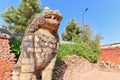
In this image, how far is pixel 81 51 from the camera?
14070 mm

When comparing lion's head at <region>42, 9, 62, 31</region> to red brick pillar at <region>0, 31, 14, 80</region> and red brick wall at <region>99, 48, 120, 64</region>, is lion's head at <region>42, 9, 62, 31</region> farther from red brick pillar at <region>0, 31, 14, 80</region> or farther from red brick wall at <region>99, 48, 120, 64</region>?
red brick wall at <region>99, 48, 120, 64</region>

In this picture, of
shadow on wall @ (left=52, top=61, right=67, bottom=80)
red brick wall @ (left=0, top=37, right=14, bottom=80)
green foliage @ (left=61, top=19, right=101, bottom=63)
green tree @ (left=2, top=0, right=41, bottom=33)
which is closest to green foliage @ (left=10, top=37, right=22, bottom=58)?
red brick wall @ (left=0, top=37, right=14, bottom=80)

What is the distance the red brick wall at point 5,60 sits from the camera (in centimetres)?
762

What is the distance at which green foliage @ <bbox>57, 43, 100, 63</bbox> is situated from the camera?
12141 mm

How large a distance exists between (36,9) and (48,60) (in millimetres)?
15810

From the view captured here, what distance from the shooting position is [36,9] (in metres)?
19.3

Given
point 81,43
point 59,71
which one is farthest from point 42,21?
point 81,43

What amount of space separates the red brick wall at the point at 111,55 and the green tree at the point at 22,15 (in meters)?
6.41

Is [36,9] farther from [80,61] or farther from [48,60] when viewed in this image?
[48,60]

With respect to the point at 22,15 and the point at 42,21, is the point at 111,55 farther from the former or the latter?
the point at 42,21

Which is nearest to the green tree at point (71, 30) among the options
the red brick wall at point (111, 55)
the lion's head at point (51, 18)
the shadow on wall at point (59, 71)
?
the red brick wall at point (111, 55)

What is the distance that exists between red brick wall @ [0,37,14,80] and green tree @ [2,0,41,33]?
10668 millimetres

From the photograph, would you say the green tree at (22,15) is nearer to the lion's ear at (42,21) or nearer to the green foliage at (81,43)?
the green foliage at (81,43)

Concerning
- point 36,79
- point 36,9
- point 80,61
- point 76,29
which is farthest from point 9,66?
point 76,29
